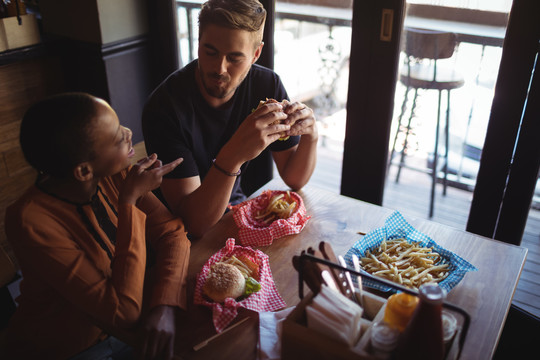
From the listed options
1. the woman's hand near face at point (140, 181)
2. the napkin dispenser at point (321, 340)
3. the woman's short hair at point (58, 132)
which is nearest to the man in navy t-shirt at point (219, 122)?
the woman's hand near face at point (140, 181)

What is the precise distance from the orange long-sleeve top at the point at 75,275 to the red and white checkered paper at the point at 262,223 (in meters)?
0.24

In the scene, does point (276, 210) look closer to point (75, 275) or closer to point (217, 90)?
point (217, 90)

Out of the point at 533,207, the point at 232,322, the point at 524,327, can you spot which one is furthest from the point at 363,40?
the point at 232,322

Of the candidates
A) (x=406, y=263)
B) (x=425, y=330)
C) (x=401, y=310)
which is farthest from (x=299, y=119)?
Result: (x=425, y=330)

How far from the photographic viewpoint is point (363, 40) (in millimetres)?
2219

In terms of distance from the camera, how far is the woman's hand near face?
4.43ft

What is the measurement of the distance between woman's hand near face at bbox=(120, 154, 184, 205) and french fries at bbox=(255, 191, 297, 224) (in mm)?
413

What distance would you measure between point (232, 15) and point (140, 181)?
74cm

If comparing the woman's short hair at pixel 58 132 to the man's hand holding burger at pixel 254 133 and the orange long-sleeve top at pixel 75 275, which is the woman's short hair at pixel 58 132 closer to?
the orange long-sleeve top at pixel 75 275

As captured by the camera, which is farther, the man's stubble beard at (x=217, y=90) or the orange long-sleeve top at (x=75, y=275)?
the man's stubble beard at (x=217, y=90)

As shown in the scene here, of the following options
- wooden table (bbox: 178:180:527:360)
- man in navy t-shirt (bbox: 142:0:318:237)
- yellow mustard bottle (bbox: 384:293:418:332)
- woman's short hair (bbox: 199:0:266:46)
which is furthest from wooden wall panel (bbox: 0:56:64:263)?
yellow mustard bottle (bbox: 384:293:418:332)

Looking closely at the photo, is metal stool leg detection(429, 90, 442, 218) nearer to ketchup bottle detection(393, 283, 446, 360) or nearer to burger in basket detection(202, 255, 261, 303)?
burger in basket detection(202, 255, 261, 303)

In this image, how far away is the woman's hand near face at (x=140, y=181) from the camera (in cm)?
135

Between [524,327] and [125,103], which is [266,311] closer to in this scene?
[524,327]
